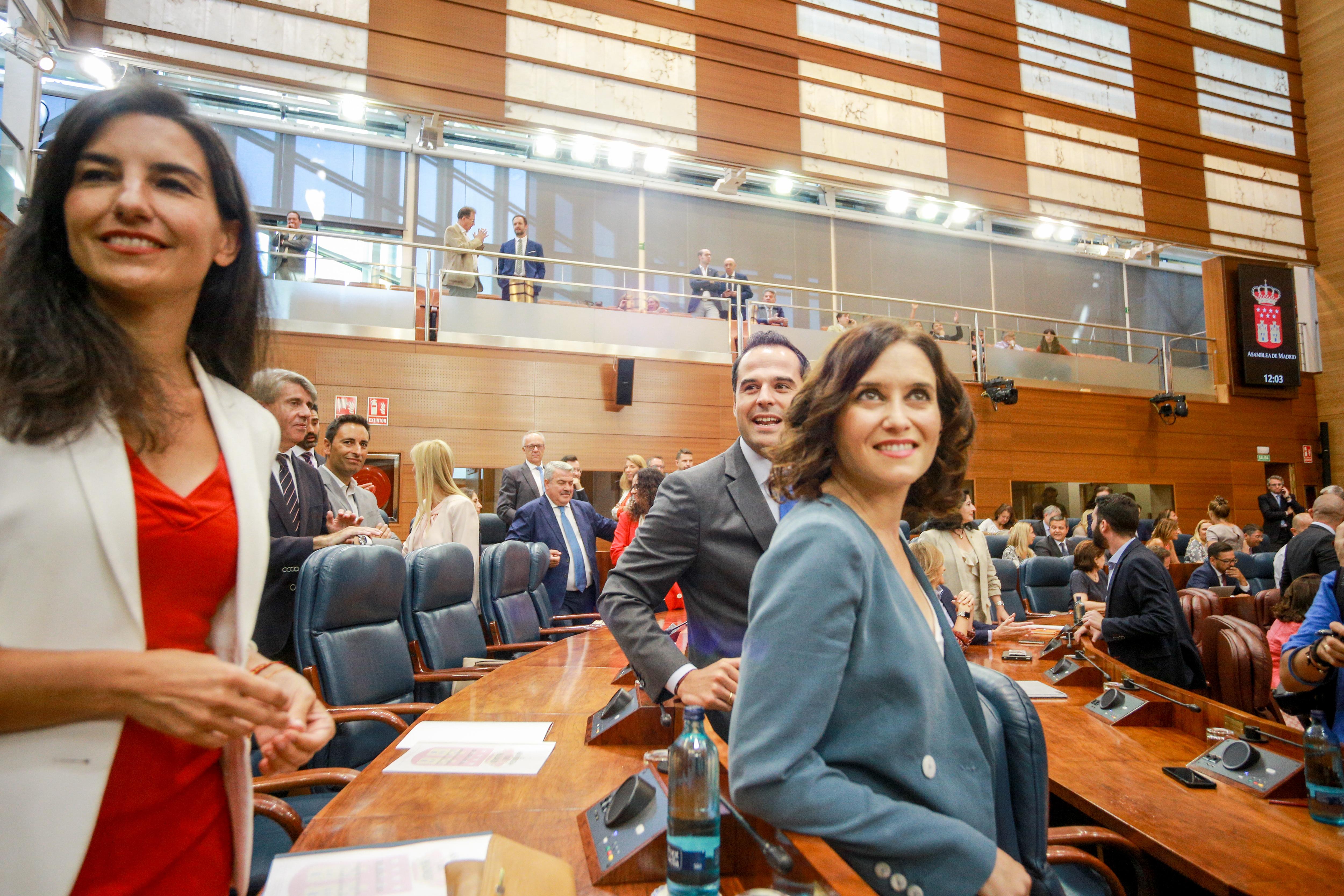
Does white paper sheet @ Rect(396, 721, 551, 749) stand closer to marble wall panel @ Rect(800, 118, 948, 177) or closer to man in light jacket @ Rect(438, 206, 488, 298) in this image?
man in light jacket @ Rect(438, 206, 488, 298)

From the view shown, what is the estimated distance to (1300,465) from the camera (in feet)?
38.8

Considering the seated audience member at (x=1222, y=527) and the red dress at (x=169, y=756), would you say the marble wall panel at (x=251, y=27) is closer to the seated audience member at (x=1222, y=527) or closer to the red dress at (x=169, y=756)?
the red dress at (x=169, y=756)

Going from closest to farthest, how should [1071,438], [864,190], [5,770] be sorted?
[5,770]
[864,190]
[1071,438]

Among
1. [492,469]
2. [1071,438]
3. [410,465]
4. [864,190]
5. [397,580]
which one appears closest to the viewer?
[397,580]

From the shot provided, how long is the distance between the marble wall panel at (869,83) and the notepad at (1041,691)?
7648 millimetres

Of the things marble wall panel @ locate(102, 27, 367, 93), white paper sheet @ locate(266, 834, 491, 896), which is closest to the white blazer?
white paper sheet @ locate(266, 834, 491, 896)

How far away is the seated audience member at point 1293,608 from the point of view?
3.08 metres

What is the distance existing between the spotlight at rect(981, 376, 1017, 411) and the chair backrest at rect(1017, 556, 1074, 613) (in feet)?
12.6

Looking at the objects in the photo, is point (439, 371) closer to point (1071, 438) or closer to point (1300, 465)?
point (1071, 438)

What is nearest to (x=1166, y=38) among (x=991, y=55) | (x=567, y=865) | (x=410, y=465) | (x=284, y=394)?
(x=991, y=55)

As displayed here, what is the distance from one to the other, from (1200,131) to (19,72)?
1284cm

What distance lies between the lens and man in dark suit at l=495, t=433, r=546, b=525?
5570 millimetres

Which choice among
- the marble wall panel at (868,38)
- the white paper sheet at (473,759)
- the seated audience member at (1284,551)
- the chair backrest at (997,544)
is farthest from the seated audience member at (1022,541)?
the white paper sheet at (473,759)

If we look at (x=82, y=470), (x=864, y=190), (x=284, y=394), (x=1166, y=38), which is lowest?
(x=82, y=470)
